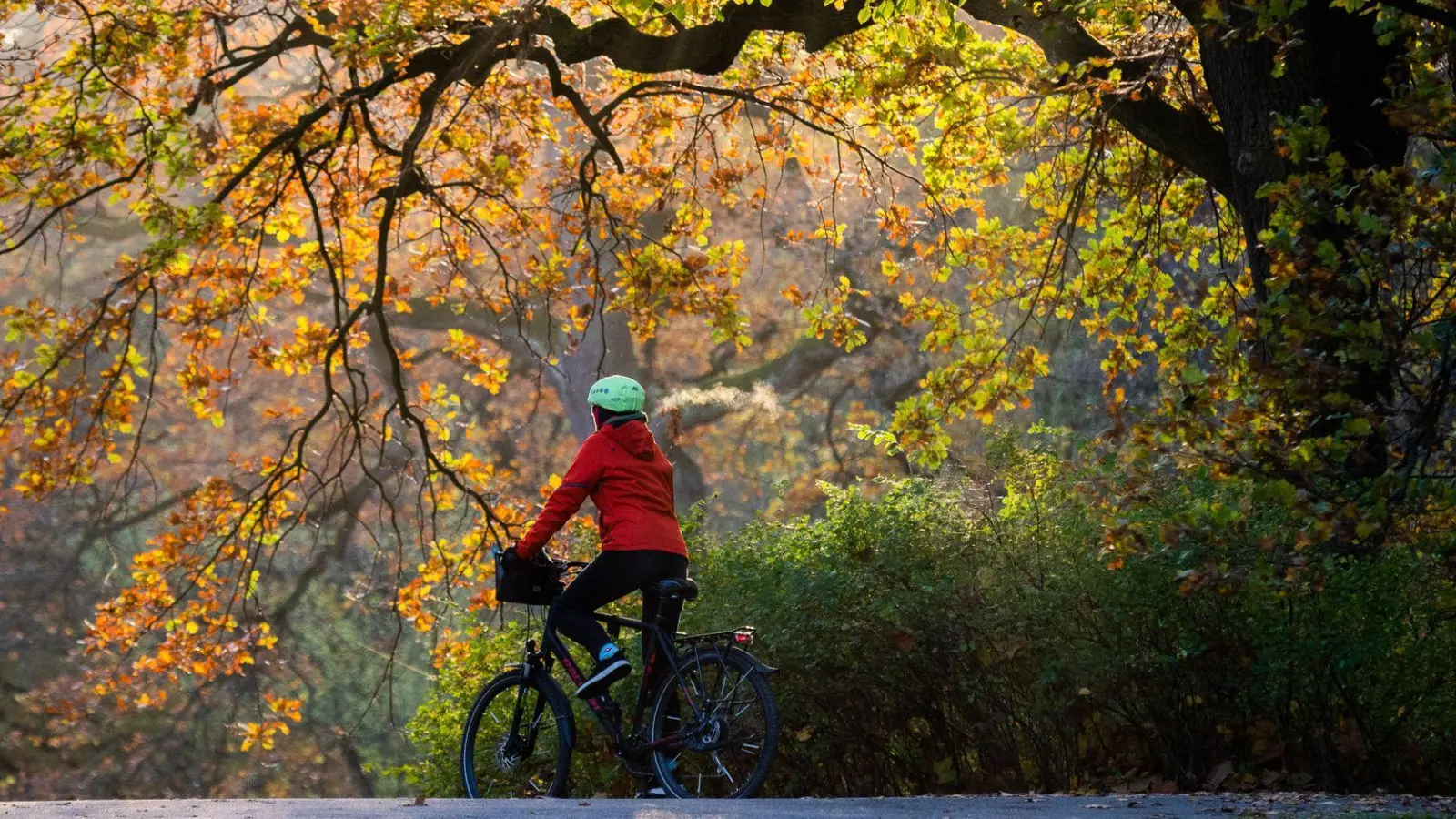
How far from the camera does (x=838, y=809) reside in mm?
6793

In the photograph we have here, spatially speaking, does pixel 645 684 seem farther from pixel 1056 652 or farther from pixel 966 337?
pixel 966 337

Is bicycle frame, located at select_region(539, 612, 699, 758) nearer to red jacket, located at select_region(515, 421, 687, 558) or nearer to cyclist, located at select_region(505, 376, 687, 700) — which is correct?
cyclist, located at select_region(505, 376, 687, 700)

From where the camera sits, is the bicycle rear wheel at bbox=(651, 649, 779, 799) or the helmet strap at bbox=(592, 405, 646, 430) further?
the helmet strap at bbox=(592, 405, 646, 430)

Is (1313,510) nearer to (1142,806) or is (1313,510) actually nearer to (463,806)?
(1142,806)

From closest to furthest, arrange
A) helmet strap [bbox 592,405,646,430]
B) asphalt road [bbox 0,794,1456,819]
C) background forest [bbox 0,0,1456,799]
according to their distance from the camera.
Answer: background forest [bbox 0,0,1456,799]
asphalt road [bbox 0,794,1456,819]
helmet strap [bbox 592,405,646,430]

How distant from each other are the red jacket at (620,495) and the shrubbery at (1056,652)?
1442mm

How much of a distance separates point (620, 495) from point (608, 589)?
16.8 inches

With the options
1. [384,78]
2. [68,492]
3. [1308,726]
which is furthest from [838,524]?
[68,492]

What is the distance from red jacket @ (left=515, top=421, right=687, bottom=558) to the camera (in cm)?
775

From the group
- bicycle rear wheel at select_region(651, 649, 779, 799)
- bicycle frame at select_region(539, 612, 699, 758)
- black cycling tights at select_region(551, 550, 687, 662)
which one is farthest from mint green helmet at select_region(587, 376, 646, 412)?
bicycle rear wheel at select_region(651, 649, 779, 799)

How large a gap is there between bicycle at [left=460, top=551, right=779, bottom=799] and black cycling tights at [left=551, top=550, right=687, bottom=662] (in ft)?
0.20

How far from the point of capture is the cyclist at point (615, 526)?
7.75 meters

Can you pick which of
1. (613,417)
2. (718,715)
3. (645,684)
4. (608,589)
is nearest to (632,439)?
(613,417)

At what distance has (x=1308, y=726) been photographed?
7715mm
